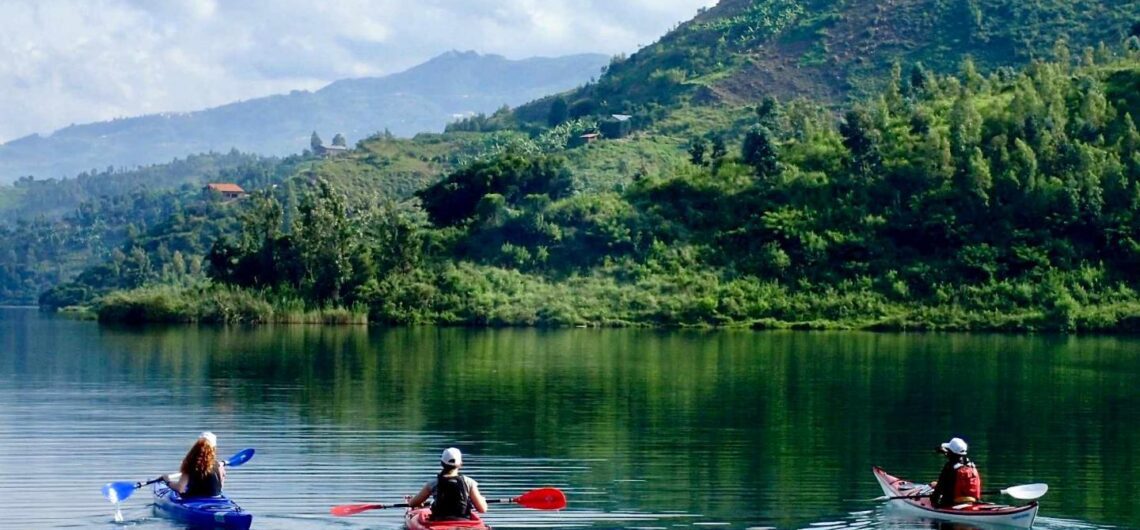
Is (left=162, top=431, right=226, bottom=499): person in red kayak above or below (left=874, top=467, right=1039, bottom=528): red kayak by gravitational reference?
above

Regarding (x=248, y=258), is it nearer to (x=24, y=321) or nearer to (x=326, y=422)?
(x=24, y=321)

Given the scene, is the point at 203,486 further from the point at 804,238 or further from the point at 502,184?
the point at 502,184

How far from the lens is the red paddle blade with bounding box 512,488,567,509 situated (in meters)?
25.6

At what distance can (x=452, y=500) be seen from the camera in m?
24.0

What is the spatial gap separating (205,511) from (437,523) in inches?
156

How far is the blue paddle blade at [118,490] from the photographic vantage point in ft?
86.0

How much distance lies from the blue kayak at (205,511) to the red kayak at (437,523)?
2.53 m

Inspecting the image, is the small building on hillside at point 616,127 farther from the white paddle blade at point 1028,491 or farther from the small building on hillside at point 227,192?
the white paddle blade at point 1028,491

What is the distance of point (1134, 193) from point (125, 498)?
241 ft

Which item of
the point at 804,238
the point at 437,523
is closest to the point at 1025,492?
the point at 437,523

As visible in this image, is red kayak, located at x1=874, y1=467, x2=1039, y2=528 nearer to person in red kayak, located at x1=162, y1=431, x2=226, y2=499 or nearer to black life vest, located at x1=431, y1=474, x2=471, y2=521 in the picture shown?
black life vest, located at x1=431, y1=474, x2=471, y2=521

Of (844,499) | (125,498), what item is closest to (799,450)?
(844,499)

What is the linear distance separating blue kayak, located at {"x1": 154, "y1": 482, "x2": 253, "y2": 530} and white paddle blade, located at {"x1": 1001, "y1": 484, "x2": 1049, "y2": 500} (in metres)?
12.3

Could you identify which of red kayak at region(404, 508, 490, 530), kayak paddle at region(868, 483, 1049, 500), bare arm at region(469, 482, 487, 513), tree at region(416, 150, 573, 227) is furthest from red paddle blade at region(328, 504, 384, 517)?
tree at region(416, 150, 573, 227)
